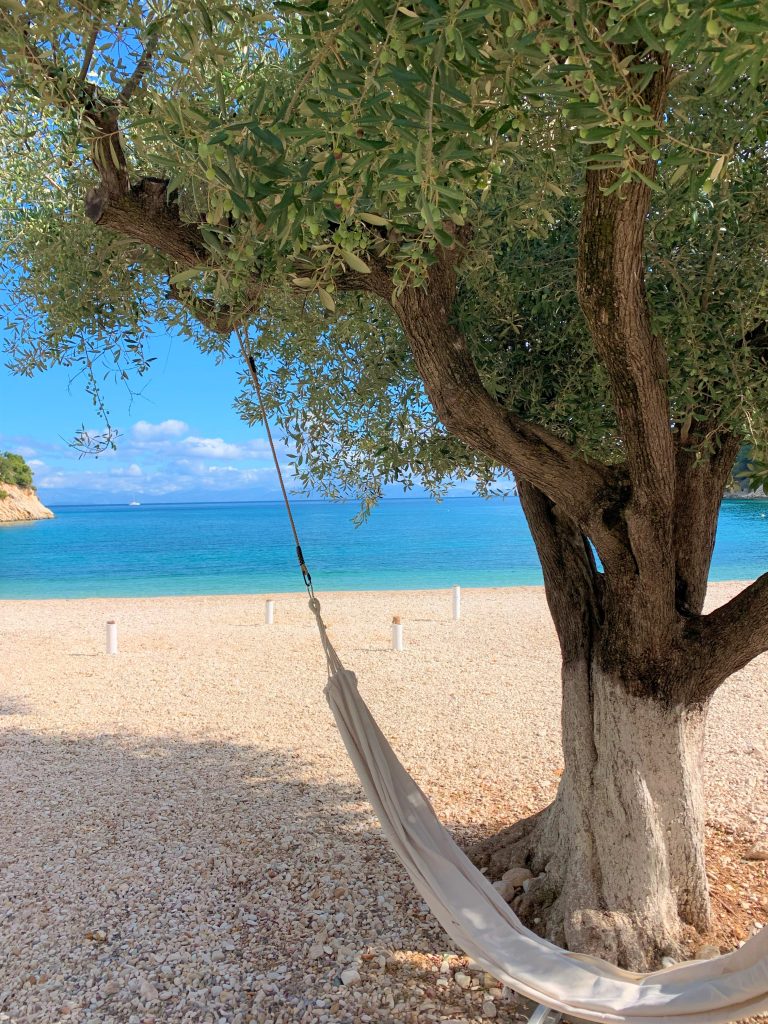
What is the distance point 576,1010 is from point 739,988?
0.54 m

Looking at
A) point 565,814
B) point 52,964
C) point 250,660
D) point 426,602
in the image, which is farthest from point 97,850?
point 426,602

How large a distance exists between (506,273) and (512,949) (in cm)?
275

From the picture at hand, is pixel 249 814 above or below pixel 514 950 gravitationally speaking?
below

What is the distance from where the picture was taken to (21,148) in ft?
11.7

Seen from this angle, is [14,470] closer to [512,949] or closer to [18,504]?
[18,504]

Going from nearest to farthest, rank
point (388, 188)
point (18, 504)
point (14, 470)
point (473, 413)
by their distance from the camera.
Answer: point (388, 188)
point (473, 413)
point (14, 470)
point (18, 504)

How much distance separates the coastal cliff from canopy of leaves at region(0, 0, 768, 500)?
60.2 metres

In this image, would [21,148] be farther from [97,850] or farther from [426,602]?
[426,602]

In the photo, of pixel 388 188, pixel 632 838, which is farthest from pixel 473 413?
pixel 632 838

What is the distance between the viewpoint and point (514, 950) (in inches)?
112

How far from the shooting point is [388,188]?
1.70m

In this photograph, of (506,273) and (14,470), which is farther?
(14,470)

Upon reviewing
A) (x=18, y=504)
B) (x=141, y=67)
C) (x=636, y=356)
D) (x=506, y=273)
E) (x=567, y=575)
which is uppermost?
(x=141, y=67)

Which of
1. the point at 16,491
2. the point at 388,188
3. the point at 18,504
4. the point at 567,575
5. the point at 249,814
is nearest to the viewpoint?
the point at 388,188
